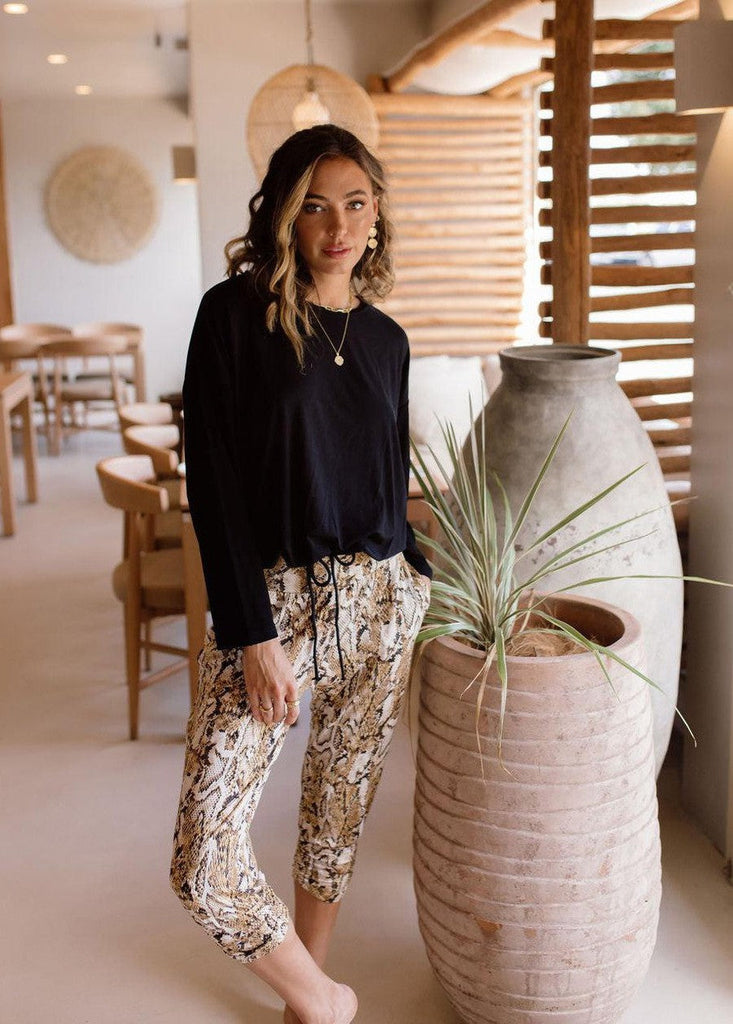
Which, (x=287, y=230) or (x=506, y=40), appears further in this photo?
(x=506, y=40)

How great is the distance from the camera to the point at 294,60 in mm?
7000

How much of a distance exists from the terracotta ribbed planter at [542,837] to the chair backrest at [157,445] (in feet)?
8.56

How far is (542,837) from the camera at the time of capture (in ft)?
7.19

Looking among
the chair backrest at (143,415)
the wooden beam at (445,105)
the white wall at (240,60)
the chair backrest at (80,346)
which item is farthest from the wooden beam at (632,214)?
the chair backrest at (80,346)

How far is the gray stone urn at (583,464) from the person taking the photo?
2.87m

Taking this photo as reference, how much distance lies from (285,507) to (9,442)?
5238 mm

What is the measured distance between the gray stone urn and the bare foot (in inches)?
42.2

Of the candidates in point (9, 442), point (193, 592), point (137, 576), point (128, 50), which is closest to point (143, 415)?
point (9, 442)

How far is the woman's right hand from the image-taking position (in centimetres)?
209

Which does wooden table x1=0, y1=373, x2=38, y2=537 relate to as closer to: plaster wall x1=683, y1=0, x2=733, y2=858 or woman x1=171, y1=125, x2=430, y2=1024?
plaster wall x1=683, y1=0, x2=733, y2=858

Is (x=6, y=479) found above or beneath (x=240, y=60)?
beneath

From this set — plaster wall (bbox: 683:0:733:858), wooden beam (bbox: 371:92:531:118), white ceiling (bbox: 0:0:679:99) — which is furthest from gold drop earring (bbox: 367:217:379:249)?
wooden beam (bbox: 371:92:531:118)

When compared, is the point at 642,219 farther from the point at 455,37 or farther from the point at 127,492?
the point at 455,37

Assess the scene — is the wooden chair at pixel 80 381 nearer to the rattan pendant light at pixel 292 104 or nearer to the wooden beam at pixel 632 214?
the rattan pendant light at pixel 292 104
